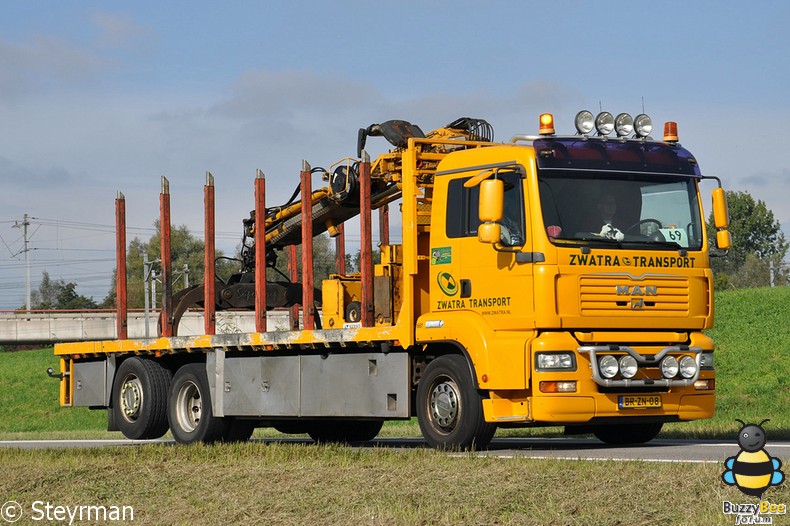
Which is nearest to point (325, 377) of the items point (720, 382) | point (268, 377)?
point (268, 377)

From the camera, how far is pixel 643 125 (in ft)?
49.4

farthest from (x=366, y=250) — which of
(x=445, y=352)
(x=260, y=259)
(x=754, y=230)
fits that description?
(x=754, y=230)

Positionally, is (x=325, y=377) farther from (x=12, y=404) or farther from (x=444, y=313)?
(x=12, y=404)

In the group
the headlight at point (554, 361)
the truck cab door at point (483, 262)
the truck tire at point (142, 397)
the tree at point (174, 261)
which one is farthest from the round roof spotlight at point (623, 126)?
the tree at point (174, 261)

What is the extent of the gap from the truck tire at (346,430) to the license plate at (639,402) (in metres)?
5.53

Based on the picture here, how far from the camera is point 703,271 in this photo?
47.5ft

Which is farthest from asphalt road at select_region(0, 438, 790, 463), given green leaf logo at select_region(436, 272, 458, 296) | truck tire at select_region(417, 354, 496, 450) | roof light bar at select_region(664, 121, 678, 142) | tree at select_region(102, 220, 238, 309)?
tree at select_region(102, 220, 238, 309)

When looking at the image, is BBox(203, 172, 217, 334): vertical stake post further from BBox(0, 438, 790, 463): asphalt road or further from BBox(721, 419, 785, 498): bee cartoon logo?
BBox(721, 419, 785, 498): bee cartoon logo

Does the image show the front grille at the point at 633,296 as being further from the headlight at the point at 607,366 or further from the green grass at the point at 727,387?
the green grass at the point at 727,387

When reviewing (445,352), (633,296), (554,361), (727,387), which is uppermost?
(633,296)

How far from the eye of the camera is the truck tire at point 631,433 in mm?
15820

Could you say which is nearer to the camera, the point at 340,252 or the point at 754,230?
the point at 340,252

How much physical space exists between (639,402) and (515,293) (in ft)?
5.89

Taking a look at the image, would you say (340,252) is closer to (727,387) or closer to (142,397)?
(142,397)
